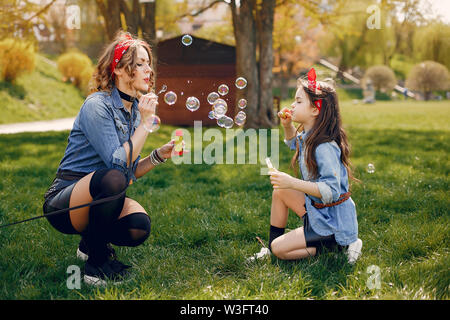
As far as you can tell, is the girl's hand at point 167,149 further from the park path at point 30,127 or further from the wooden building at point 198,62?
the wooden building at point 198,62

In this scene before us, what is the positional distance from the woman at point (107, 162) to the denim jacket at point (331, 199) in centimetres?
98

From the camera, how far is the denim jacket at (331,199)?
2.53 meters

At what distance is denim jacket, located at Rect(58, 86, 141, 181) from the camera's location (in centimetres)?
250

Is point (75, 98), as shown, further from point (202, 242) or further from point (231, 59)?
point (202, 242)

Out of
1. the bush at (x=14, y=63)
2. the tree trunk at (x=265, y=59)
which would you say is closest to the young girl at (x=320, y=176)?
the tree trunk at (x=265, y=59)

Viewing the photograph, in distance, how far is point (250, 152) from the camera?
23.0 ft

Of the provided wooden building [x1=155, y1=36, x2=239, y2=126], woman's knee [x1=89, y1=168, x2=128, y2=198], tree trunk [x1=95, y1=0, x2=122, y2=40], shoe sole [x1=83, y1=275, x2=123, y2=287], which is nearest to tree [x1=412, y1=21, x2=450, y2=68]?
wooden building [x1=155, y1=36, x2=239, y2=126]

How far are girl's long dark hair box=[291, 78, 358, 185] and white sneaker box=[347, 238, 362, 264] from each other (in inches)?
19.8

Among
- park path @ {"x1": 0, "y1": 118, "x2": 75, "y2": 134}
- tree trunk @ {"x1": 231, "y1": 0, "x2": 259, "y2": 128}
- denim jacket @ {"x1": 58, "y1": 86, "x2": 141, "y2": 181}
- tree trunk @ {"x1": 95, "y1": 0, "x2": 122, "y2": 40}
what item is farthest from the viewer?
park path @ {"x1": 0, "y1": 118, "x2": 75, "y2": 134}

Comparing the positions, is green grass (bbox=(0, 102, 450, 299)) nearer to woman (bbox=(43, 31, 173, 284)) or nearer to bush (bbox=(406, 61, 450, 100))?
woman (bbox=(43, 31, 173, 284))

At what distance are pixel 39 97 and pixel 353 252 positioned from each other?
17.7 m

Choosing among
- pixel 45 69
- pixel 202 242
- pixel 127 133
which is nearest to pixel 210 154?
pixel 202 242

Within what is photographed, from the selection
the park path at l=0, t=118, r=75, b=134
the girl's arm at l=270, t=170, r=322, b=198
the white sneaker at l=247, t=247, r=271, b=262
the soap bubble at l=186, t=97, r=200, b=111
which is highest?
the soap bubble at l=186, t=97, r=200, b=111

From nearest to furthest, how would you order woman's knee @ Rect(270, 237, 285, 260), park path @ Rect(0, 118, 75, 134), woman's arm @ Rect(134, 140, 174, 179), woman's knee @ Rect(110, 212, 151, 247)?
woman's knee @ Rect(110, 212, 151, 247) < woman's knee @ Rect(270, 237, 285, 260) < woman's arm @ Rect(134, 140, 174, 179) < park path @ Rect(0, 118, 75, 134)
